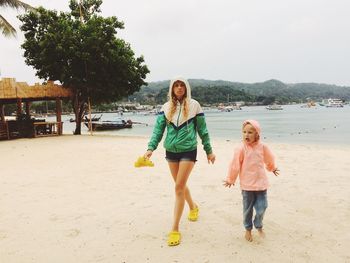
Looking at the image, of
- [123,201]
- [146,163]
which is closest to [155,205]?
[123,201]

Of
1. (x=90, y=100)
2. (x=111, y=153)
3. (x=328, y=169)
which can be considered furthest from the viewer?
(x=90, y=100)

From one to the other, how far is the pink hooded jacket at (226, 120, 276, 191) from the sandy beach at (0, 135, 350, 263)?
0.69m

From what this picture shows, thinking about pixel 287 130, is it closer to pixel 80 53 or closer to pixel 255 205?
pixel 80 53

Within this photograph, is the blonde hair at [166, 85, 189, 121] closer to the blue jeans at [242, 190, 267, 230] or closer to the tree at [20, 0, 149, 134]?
the blue jeans at [242, 190, 267, 230]

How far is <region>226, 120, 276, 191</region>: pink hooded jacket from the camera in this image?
3971 millimetres

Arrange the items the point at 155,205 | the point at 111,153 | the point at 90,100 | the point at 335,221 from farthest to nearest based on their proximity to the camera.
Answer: the point at 90,100
the point at 111,153
the point at 155,205
the point at 335,221

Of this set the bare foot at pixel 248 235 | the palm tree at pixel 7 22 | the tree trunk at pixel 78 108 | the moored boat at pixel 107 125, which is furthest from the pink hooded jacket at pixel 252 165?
the moored boat at pixel 107 125

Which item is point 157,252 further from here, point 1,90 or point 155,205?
point 1,90

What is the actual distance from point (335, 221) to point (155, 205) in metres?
2.65

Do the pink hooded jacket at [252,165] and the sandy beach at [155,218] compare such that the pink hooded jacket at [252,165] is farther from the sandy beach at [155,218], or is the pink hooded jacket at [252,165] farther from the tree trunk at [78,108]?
the tree trunk at [78,108]

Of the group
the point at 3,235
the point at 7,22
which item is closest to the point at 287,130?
the point at 7,22

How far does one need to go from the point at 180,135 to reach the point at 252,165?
0.89m

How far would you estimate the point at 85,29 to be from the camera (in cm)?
2128

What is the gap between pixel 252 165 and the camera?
13.1ft
